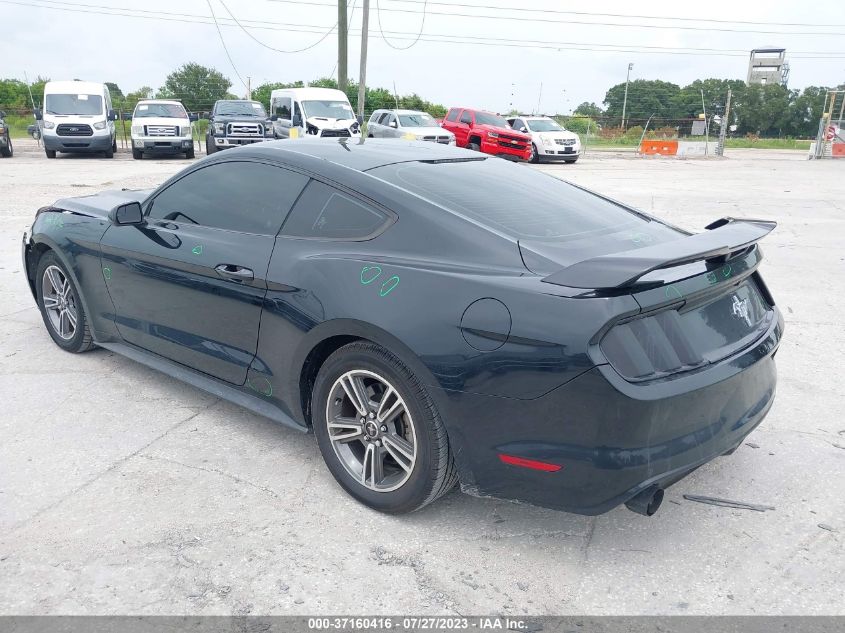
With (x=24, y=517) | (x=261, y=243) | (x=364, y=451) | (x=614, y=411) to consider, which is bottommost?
(x=24, y=517)

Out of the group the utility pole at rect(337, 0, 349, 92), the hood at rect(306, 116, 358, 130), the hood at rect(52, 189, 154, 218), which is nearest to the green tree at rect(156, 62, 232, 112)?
the utility pole at rect(337, 0, 349, 92)

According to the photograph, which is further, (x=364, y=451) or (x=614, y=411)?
(x=364, y=451)

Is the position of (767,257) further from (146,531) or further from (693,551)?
→ (146,531)

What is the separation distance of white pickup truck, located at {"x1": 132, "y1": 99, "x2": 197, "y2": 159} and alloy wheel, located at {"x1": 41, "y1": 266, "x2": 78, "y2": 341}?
1867 centimetres

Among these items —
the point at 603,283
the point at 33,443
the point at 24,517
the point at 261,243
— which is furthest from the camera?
the point at 33,443

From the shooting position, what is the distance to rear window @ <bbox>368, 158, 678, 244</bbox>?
3104 millimetres

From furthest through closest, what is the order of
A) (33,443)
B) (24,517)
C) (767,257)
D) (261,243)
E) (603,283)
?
(767,257) → (33,443) → (261,243) → (24,517) → (603,283)

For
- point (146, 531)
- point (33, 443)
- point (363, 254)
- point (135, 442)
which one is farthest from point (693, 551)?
point (33, 443)

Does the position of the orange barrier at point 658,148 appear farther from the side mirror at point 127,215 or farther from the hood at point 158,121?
the side mirror at point 127,215

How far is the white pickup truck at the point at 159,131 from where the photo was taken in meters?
22.1

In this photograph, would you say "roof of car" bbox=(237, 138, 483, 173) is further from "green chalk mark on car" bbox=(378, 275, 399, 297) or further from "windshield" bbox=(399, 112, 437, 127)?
"windshield" bbox=(399, 112, 437, 127)

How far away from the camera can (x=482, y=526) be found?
305 centimetres

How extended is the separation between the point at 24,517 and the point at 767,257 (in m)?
7.93

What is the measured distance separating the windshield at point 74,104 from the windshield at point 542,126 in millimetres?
14032
